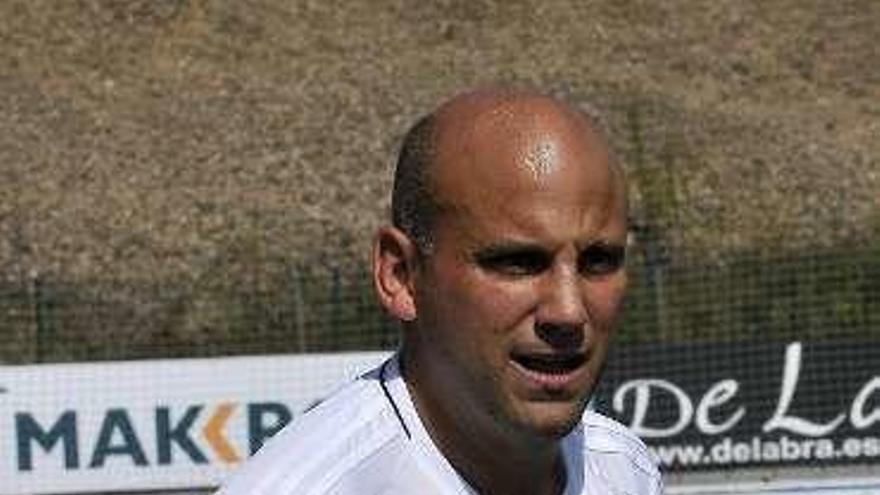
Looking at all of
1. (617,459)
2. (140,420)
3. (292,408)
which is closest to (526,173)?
(617,459)

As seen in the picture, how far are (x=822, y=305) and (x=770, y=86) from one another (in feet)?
45.5

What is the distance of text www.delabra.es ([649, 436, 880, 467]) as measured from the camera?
1115cm

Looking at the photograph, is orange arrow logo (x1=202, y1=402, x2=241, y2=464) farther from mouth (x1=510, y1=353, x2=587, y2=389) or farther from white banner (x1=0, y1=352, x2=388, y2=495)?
mouth (x1=510, y1=353, x2=587, y2=389)

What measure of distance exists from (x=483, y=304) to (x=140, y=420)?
889 cm

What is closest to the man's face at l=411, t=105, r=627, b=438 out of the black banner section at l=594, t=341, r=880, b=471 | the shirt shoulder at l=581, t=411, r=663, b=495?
the shirt shoulder at l=581, t=411, r=663, b=495

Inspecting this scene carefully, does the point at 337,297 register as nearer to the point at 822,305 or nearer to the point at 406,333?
the point at 822,305

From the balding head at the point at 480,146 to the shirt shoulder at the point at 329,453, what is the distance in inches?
10.8

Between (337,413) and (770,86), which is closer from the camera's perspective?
(337,413)

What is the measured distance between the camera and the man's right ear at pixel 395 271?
92.8 inches

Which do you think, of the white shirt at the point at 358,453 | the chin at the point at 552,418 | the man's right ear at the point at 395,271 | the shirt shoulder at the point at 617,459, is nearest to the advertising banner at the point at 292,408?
the shirt shoulder at the point at 617,459

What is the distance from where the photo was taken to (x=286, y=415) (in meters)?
11.0

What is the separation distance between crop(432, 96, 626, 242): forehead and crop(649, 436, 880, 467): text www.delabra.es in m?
8.93

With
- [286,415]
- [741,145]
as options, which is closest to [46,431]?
[286,415]

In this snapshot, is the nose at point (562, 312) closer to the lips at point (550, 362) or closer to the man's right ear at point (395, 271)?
the lips at point (550, 362)
